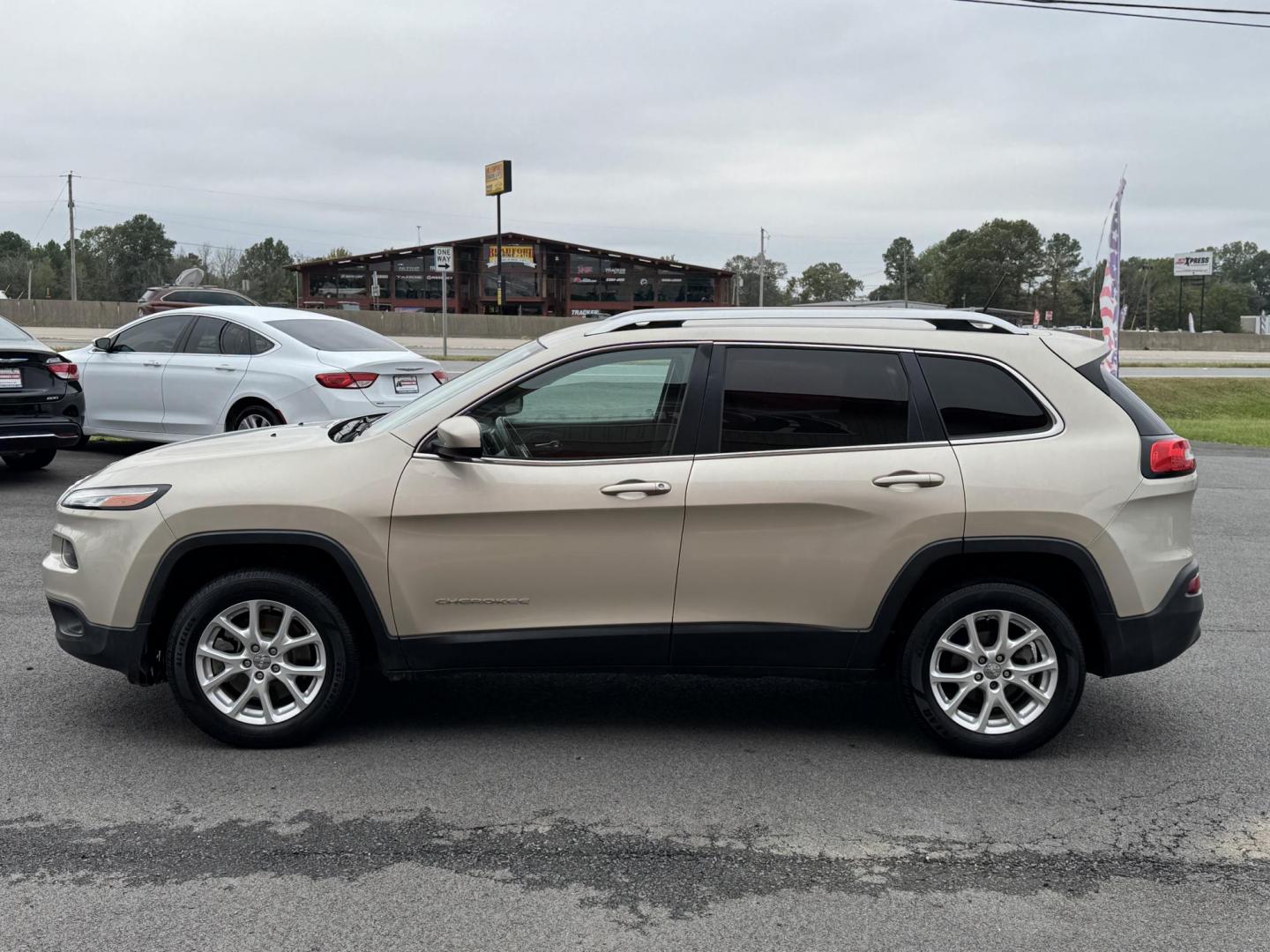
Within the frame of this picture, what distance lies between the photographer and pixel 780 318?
4758 millimetres

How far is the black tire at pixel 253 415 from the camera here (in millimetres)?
11516

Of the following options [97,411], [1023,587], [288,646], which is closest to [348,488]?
[288,646]

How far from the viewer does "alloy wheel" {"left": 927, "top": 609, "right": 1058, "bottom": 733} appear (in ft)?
14.8

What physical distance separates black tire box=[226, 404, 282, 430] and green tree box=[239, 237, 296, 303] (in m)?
104

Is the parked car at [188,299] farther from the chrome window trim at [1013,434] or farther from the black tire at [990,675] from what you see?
the black tire at [990,675]

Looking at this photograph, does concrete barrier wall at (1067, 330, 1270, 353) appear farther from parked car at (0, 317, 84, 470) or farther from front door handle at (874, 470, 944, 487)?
front door handle at (874, 470, 944, 487)

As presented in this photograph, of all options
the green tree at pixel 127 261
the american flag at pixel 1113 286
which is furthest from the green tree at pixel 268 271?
the american flag at pixel 1113 286

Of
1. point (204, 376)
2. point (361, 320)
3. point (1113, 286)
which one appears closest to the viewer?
point (204, 376)

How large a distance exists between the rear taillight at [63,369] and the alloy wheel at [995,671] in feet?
29.2

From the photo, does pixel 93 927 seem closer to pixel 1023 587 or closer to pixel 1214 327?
pixel 1023 587

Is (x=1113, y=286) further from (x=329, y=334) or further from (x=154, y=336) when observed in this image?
(x=154, y=336)

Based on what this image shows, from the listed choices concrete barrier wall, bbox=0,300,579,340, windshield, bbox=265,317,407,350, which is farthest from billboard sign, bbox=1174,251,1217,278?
windshield, bbox=265,317,407,350

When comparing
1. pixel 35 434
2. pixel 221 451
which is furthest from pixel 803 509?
pixel 35 434

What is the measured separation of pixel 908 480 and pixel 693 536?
33.7 inches
